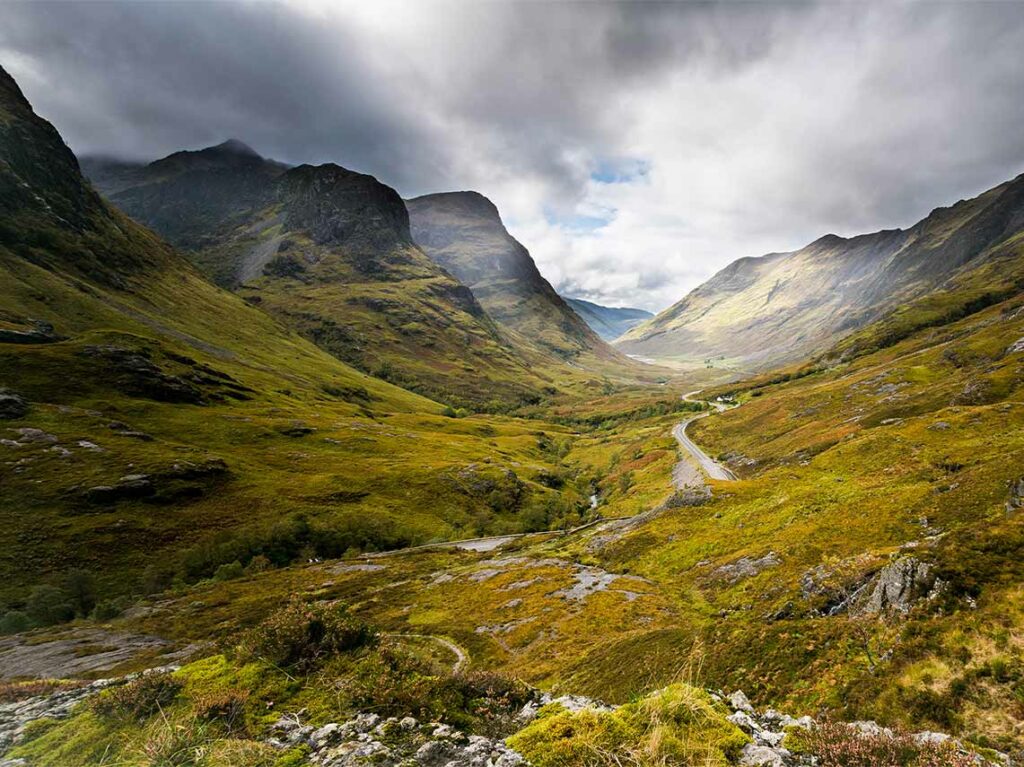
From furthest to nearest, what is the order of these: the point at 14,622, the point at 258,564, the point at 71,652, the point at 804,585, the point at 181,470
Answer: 1. the point at 181,470
2. the point at 258,564
3. the point at 14,622
4. the point at 71,652
5. the point at 804,585

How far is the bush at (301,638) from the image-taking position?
11.7 m

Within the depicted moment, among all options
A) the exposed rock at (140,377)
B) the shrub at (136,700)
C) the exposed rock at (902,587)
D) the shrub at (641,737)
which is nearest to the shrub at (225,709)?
the shrub at (136,700)

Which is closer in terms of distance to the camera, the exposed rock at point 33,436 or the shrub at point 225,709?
the shrub at point 225,709

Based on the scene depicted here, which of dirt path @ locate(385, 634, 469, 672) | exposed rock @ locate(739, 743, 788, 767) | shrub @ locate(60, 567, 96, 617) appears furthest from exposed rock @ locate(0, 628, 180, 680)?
exposed rock @ locate(739, 743, 788, 767)

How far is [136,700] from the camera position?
30.5 ft

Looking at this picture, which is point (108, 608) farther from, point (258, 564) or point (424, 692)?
point (424, 692)

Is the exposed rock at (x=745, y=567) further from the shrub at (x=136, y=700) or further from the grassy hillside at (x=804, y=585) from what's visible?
the shrub at (x=136, y=700)

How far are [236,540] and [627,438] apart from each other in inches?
6080

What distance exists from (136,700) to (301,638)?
3615mm

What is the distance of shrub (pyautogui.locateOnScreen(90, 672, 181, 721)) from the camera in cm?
906

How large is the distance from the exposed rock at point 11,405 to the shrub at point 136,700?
446ft

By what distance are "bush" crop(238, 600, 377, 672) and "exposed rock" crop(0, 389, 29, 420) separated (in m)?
136


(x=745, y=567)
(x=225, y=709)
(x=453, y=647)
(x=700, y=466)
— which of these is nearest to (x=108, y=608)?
(x=453, y=647)

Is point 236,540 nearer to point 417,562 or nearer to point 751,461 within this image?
point 417,562
